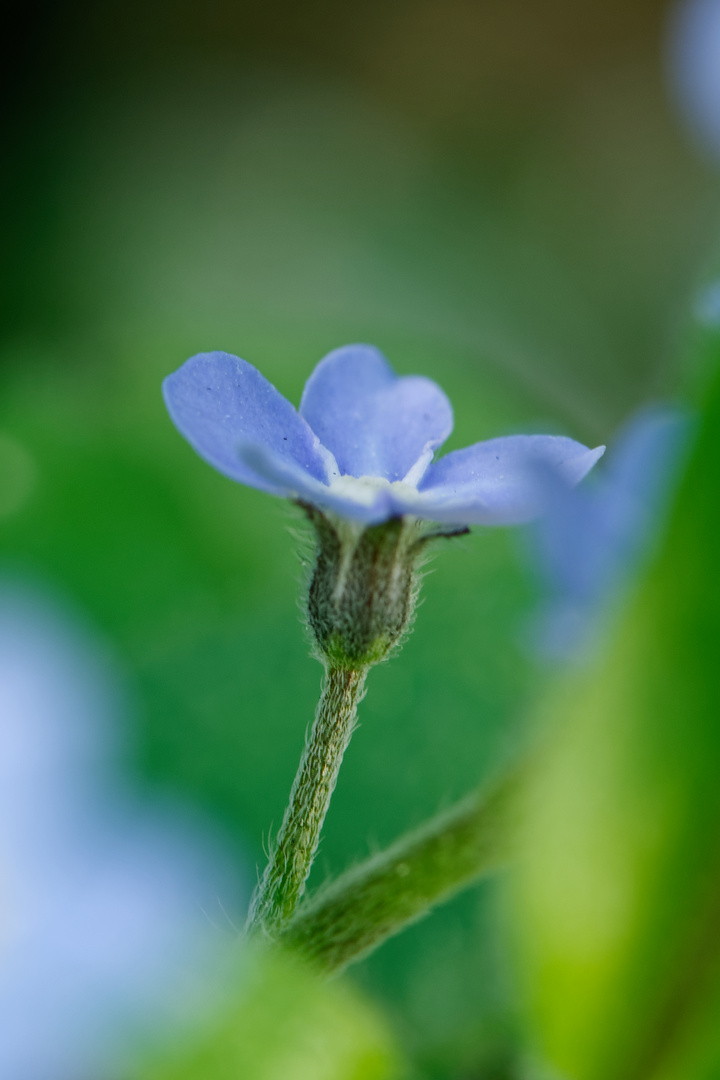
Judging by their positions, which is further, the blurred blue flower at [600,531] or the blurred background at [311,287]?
the blurred background at [311,287]

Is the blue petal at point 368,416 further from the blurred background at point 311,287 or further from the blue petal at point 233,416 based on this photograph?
the blurred background at point 311,287

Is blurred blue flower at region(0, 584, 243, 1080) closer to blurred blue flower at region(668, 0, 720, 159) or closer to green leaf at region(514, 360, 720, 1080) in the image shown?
green leaf at region(514, 360, 720, 1080)

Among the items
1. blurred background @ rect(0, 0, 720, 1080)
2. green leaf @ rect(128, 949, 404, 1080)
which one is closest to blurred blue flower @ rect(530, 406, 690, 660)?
green leaf @ rect(128, 949, 404, 1080)

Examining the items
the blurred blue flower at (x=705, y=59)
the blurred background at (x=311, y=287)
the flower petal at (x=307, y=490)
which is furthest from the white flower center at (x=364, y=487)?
the blurred blue flower at (x=705, y=59)

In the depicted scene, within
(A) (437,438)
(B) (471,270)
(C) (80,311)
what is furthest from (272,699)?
(B) (471,270)

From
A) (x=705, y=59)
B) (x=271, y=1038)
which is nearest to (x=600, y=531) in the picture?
(x=271, y=1038)
